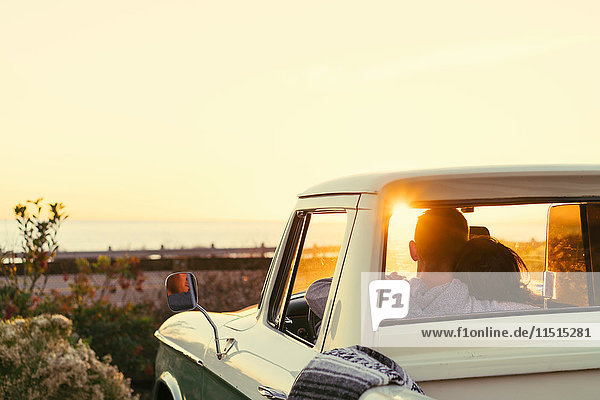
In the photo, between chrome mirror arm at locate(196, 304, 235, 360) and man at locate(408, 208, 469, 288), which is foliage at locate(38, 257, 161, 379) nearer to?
chrome mirror arm at locate(196, 304, 235, 360)

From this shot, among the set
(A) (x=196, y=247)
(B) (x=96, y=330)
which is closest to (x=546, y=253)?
(B) (x=96, y=330)

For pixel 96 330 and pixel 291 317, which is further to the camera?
pixel 96 330

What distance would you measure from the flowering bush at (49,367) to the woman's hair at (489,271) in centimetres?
459

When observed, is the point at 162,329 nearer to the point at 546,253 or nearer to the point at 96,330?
the point at 546,253

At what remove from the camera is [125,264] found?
1060 cm

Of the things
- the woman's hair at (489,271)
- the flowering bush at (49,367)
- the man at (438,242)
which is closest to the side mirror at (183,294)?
the man at (438,242)

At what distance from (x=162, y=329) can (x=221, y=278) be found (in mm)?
7053

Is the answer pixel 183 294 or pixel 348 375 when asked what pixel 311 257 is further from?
pixel 348 375

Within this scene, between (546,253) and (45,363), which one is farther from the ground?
(546,253)

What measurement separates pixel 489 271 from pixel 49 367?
4.69 metres

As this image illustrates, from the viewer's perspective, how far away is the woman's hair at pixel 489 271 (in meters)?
2.86

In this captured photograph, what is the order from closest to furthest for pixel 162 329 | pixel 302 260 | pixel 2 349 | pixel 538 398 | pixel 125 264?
pixel 538 398
pixel 302 260
pixel 162 329
pixel 2 349
pixel 125 264

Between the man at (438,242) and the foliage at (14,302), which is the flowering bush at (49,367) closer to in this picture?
the foliage at (14,302)

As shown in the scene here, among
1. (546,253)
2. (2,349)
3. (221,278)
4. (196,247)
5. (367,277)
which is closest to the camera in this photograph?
(367,277)
